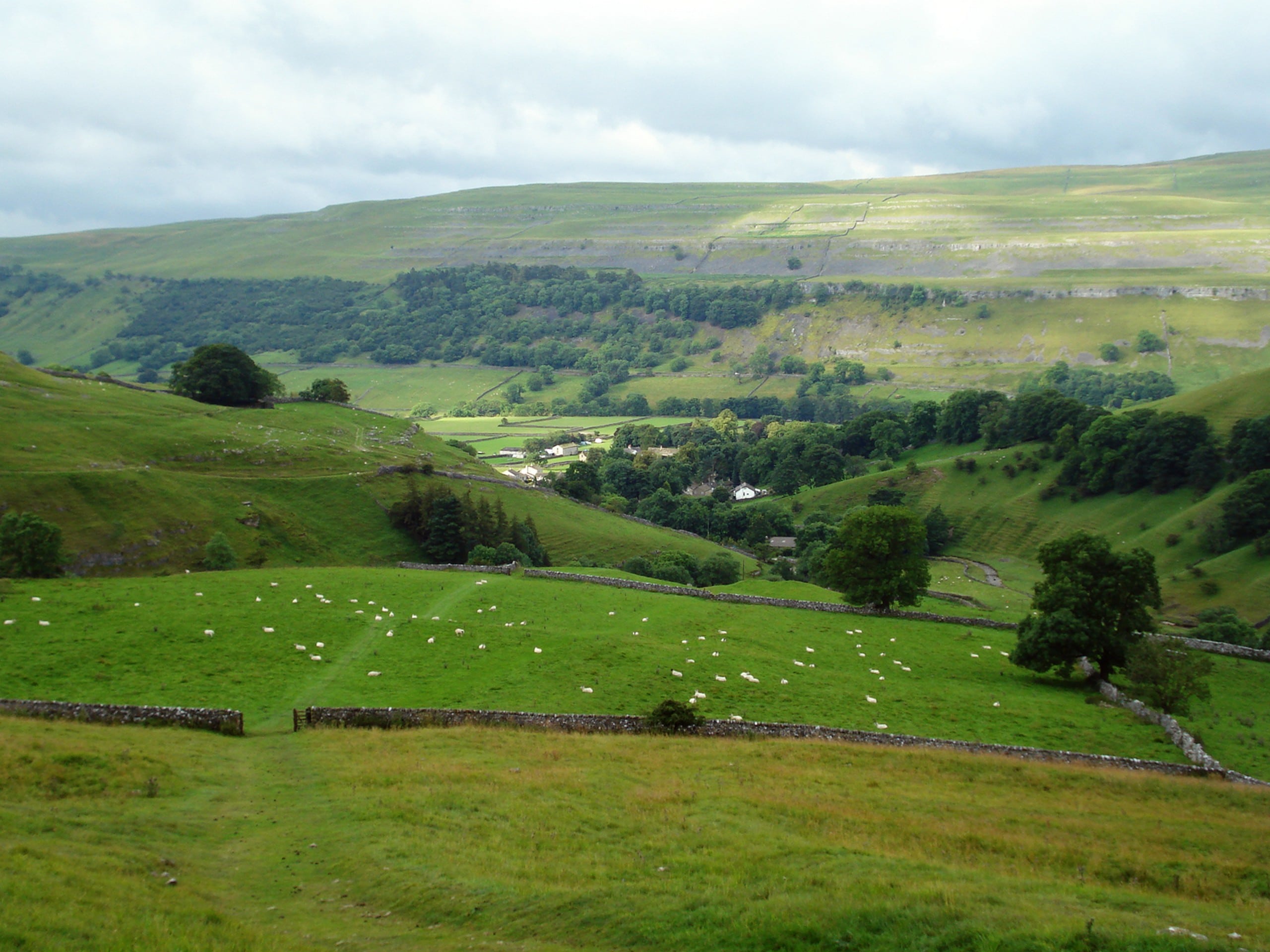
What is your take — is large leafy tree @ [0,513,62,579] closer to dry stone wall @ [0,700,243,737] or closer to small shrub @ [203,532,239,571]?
→ small shrub @ [203,532,239,571]

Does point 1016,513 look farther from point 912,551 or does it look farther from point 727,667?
point 727,667

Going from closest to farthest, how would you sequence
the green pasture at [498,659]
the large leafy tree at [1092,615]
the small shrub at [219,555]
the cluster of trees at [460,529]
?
the green pasture at [498,659]
the large leafy tree at [1092,615]
the small shrub at [219,555]
the cluster of trees at [460,529]

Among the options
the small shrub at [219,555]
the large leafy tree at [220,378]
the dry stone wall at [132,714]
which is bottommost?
the small shrub at [219,555]

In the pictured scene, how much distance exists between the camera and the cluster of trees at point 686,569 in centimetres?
7906

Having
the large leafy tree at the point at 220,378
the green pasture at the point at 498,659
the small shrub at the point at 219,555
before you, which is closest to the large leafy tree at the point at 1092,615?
the green pasture at the point at 498,659

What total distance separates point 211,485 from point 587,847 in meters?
64.8

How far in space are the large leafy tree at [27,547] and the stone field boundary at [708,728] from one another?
90.4 feet

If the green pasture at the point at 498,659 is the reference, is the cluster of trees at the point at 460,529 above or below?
below

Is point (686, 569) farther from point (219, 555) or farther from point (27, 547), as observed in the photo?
point (27, 547)

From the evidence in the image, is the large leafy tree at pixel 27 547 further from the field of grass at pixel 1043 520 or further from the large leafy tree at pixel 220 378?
the field of grass at pixel 1043 520

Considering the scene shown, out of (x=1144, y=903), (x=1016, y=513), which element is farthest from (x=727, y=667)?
(x=1016, y=513)

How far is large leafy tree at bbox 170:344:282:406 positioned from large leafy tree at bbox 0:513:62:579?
6232 centimetres

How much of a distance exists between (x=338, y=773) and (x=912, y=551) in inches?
1579

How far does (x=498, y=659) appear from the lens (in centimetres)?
3781
